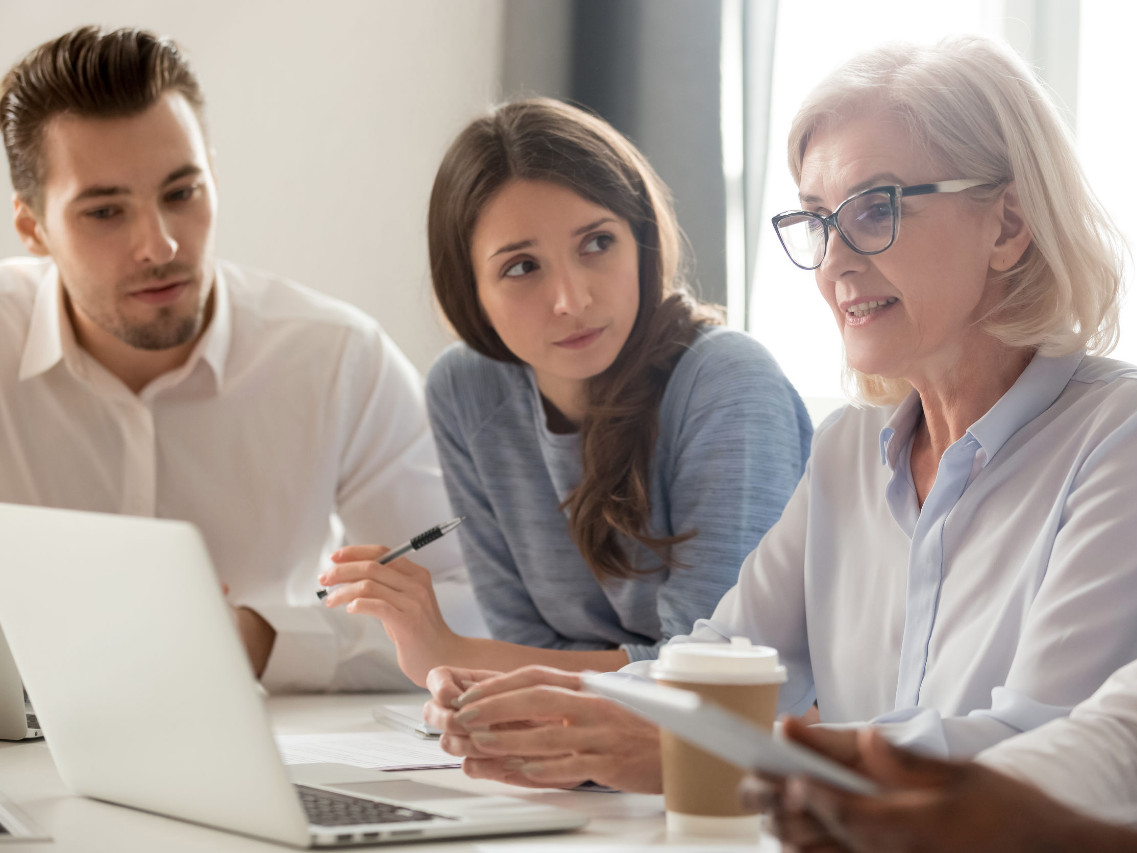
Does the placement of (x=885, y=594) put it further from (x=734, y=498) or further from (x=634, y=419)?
(x=634, y=419)

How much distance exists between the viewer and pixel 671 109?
271cm

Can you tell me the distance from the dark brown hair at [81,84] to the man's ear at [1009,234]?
4.99 ft

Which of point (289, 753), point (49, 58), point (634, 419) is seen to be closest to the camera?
point (289, 753)

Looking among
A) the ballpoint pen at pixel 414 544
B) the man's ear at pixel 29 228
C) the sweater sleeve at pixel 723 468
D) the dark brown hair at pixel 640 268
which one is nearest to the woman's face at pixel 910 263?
the sweater sleeve at pixel 723 468

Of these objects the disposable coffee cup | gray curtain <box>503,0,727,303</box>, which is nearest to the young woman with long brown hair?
the disposable coffee cup

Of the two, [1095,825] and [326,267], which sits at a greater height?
[326,267]

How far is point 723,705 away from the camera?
2.64 ft

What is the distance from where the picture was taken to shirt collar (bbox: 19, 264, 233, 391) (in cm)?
214

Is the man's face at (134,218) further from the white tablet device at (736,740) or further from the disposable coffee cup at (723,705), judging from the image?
the white tablet device at (736,740)

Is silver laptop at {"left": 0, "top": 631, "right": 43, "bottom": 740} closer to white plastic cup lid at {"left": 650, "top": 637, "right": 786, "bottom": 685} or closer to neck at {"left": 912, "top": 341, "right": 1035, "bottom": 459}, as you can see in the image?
white plastic cup lid at {"left": 650, "top": 637, "right": 786, "bottom": 685}

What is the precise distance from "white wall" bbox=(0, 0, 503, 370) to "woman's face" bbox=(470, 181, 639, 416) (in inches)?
52.6

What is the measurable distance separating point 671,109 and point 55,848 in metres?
2.25

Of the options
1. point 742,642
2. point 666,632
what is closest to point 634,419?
point 666,632

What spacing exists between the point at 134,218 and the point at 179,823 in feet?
4.73
